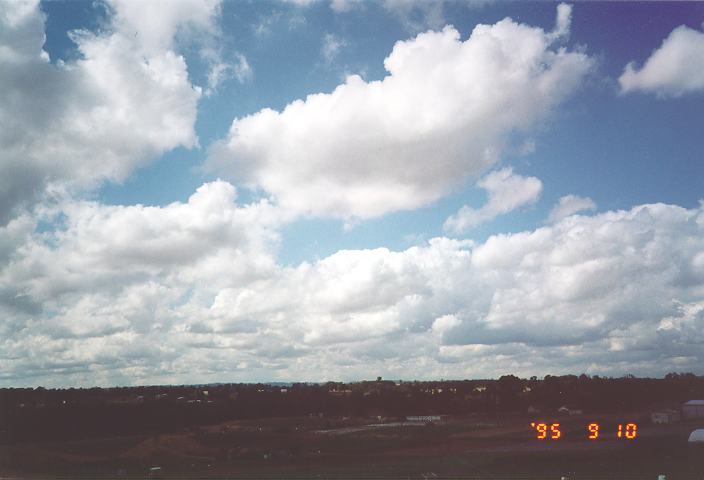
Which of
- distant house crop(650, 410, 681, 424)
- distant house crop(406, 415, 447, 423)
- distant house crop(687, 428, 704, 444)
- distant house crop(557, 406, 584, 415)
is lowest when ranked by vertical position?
distant house crop(406, 415, 447, 423)

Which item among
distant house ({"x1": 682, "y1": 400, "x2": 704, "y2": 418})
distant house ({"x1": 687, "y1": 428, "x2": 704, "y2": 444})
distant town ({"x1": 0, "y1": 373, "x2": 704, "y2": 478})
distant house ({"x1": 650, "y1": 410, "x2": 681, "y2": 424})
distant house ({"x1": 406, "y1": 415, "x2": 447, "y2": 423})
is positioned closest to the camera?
distant town ({"x1": 0, "y1": 373, "x2": 704, "y2": 478})

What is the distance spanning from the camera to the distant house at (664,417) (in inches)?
4481

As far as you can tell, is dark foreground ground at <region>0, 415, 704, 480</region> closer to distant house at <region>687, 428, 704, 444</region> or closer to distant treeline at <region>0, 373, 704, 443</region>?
distant house at <region>687, 428, 704, 444</region>

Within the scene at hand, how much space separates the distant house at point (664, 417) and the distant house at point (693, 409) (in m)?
5.29

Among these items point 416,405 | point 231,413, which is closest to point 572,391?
point 416,405

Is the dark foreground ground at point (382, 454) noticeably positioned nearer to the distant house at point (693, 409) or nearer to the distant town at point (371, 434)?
the distant town at point (371, 434)

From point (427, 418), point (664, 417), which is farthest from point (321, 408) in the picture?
point (664, 417)

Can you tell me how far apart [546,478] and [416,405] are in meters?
121

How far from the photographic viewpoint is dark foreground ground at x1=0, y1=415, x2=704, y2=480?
65.2m

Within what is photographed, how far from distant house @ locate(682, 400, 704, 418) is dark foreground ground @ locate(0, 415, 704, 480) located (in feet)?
34.0

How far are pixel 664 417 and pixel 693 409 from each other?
43.8 feet

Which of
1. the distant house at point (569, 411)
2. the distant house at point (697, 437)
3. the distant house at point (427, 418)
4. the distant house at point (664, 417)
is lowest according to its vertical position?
the distant house at point (427, 418)

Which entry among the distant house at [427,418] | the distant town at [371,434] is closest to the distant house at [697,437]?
the distant town at [371,434]

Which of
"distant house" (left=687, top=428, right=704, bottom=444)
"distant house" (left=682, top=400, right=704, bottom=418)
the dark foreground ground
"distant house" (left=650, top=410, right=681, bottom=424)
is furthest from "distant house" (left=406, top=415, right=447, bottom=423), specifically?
"distant house" (left=687, top=428, right=704, bottom=444)
